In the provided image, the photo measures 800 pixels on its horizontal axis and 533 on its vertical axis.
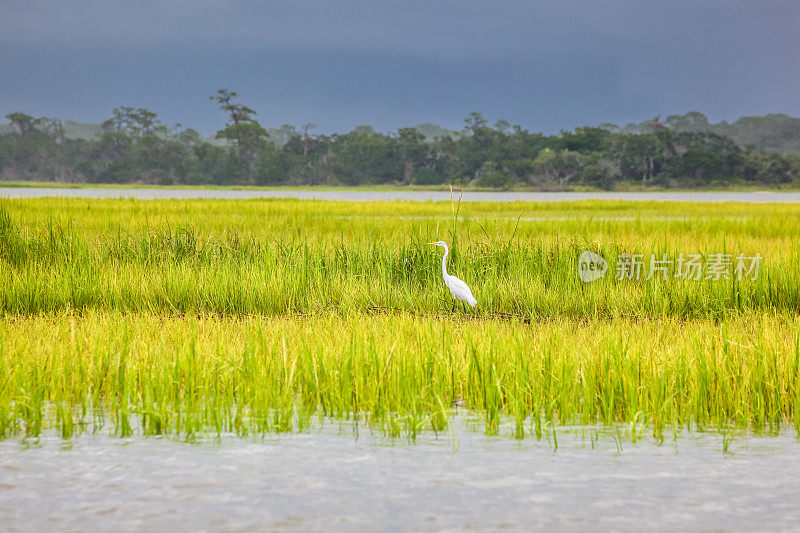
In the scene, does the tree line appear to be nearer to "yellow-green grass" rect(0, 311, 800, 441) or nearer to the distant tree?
A: the distant tree

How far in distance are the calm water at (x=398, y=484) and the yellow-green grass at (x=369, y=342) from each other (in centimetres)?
26

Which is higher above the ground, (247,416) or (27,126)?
(27,126)

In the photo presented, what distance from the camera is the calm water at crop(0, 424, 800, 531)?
134 inches

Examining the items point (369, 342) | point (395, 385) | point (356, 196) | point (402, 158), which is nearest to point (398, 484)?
point (395, 385)

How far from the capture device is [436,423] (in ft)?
15.2

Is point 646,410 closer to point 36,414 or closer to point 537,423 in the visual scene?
point 537,423

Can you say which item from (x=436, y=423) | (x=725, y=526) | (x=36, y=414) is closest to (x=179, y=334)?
(x=36, y=414)

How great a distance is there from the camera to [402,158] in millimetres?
85250

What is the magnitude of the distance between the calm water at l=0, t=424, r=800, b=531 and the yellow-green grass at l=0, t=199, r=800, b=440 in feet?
0.84

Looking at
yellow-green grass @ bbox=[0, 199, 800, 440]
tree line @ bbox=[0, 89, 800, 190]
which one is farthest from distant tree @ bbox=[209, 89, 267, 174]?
yellow-green grass @ bbox=[0, 199, 800, 440]

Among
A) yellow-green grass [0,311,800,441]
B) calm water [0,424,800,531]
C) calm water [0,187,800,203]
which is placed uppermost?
calm water [0,187,800,203]

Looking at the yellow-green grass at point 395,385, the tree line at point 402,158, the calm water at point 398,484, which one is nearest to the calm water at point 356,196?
the tree line at point 402,158

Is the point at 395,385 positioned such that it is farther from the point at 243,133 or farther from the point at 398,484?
the point at 243,133

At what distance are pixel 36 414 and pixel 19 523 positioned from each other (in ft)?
3.99
